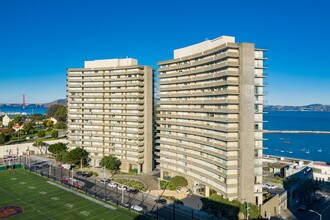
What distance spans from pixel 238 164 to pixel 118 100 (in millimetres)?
59363

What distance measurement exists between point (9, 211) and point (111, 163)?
1552 inches

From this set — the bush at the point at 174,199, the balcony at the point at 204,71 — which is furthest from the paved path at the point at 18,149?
the bush at the point at 174,199

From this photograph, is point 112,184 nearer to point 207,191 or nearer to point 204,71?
point 207,191

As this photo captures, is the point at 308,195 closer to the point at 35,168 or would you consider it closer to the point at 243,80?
the point at 243,80

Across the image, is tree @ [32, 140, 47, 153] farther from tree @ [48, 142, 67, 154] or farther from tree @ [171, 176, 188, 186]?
tree @ [171, 176, 188, 186]

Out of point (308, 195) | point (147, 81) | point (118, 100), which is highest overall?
point (147, 81)

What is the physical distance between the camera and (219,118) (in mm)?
74750

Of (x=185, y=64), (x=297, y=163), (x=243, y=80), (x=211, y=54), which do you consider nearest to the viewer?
(x=243, y=80)

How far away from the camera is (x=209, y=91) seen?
263ft

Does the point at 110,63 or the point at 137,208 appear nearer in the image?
the point at 137,208

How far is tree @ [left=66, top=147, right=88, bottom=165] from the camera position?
Result: 112425mm

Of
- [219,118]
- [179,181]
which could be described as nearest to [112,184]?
[179,181]

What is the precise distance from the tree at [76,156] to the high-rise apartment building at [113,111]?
12.6 ft

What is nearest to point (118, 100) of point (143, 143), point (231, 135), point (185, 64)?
point (143, 143)
